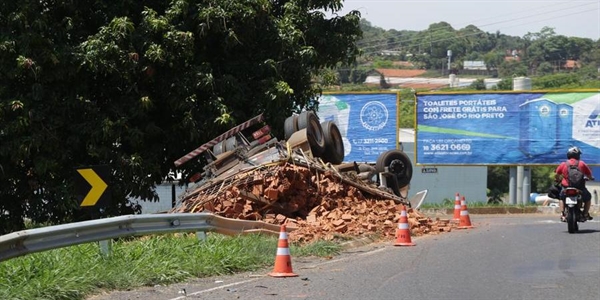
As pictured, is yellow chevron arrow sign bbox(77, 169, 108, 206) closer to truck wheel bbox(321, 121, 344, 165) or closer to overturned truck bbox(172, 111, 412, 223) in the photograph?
overturned truck bbox(172, 111, 412, 223)

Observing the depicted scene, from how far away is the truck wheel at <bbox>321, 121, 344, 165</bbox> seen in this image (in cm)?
2172

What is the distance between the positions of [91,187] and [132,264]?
2163 millimetres

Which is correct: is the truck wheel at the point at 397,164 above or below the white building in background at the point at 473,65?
below

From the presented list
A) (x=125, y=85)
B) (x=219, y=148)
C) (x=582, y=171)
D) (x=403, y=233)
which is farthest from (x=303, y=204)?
(x=125, y=85)

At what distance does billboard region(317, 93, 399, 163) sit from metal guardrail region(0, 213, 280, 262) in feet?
72.3

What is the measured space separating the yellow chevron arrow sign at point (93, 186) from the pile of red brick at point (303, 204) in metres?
4.54

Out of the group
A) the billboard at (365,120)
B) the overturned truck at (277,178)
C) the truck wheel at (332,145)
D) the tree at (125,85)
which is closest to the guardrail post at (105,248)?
the overturned truck at (277,178)

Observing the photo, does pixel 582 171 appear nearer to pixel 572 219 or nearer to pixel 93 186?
pixel 572 219

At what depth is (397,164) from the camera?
83.1 feet

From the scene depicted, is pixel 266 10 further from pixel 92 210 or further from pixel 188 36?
pixel 92 210

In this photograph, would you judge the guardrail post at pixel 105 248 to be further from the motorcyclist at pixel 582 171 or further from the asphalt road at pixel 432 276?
the motorcyclist at pixel 582 171

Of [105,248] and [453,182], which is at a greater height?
[105,248]

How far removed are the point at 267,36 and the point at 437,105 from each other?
14642 millimetres

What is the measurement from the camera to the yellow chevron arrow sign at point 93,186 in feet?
42.4
